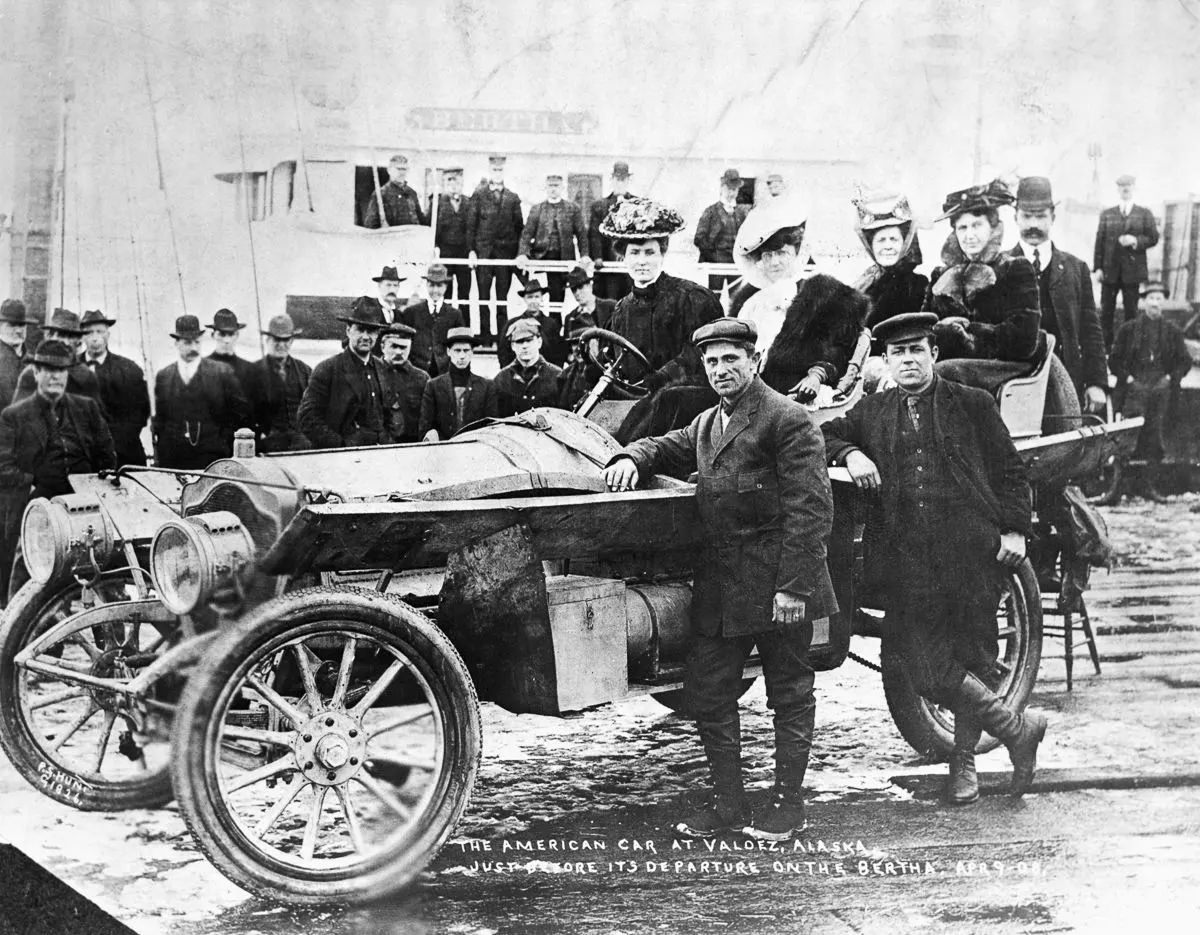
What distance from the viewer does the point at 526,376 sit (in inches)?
150

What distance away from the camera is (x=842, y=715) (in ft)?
12.5

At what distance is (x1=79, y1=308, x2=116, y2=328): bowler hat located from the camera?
360 centimetres

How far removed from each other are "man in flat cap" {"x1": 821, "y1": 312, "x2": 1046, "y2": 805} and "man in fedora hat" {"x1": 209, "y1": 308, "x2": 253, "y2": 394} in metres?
1.83

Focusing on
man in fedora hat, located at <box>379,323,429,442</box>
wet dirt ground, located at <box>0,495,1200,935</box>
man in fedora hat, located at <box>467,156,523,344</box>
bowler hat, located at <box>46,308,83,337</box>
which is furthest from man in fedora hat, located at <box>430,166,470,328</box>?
wet dirt ground, located at <box>0,495,1200,935</box>

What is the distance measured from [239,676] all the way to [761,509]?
5.03 ft

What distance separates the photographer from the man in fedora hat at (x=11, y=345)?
11.8 ft

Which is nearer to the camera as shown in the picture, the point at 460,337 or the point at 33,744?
the point at 33,744

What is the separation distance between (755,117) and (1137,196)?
133 cm

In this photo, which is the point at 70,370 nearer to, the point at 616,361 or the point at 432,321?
the point at 432,321

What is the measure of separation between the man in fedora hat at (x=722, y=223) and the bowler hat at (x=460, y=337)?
30.5 inches

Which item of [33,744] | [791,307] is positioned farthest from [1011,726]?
[33,744]

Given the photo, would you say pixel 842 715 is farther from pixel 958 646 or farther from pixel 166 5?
pixel 166 5

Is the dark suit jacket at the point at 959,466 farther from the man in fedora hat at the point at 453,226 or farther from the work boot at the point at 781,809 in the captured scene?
the man in fedora hat at the point at 453,226

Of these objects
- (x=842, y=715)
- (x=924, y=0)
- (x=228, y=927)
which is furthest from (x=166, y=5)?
(x=842, y=715)
